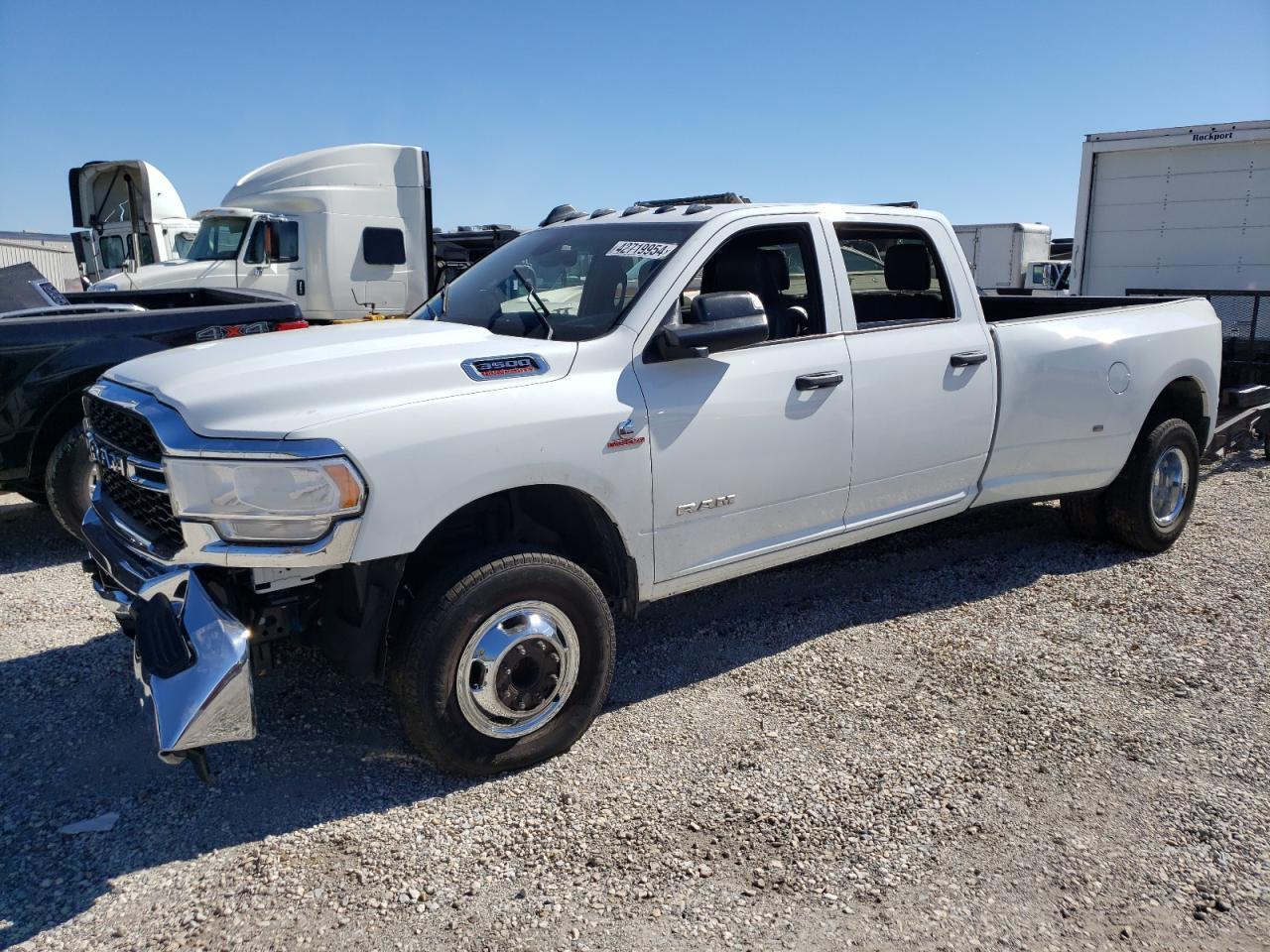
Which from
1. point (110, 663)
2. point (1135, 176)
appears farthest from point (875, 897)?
point (1135, 176)

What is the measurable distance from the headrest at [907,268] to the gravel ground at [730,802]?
171 cm

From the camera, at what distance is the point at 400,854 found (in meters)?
3.09

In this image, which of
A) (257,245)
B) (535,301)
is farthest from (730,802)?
(257,245)

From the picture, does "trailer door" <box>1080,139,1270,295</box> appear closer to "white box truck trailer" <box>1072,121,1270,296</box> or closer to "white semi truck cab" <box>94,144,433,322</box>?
"white box truck trailer" <box>1072,121,1270,296</box>

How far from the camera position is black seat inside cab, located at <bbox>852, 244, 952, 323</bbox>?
4.99m

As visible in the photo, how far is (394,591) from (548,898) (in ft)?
3.52

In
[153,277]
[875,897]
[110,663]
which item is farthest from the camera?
[153,277]

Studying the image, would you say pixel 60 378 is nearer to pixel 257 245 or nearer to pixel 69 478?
pixel 69 478

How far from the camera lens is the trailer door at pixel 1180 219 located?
10.4m

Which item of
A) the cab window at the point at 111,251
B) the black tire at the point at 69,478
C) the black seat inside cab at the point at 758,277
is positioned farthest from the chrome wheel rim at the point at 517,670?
the cab window at the point at 111,251

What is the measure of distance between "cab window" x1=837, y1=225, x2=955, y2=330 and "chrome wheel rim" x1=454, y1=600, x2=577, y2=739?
89.2 inches

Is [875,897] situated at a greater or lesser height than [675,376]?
lesser

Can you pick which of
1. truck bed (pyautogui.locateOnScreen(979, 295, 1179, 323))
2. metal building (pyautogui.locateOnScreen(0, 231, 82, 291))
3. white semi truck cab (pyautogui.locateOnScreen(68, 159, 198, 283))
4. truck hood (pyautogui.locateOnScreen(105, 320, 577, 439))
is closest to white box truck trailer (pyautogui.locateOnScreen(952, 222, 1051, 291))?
white semi truck cab (pyautogui.locateOnScreen(68, 159, 198, 283))

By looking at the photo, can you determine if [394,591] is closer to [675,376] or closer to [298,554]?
[298,554]
